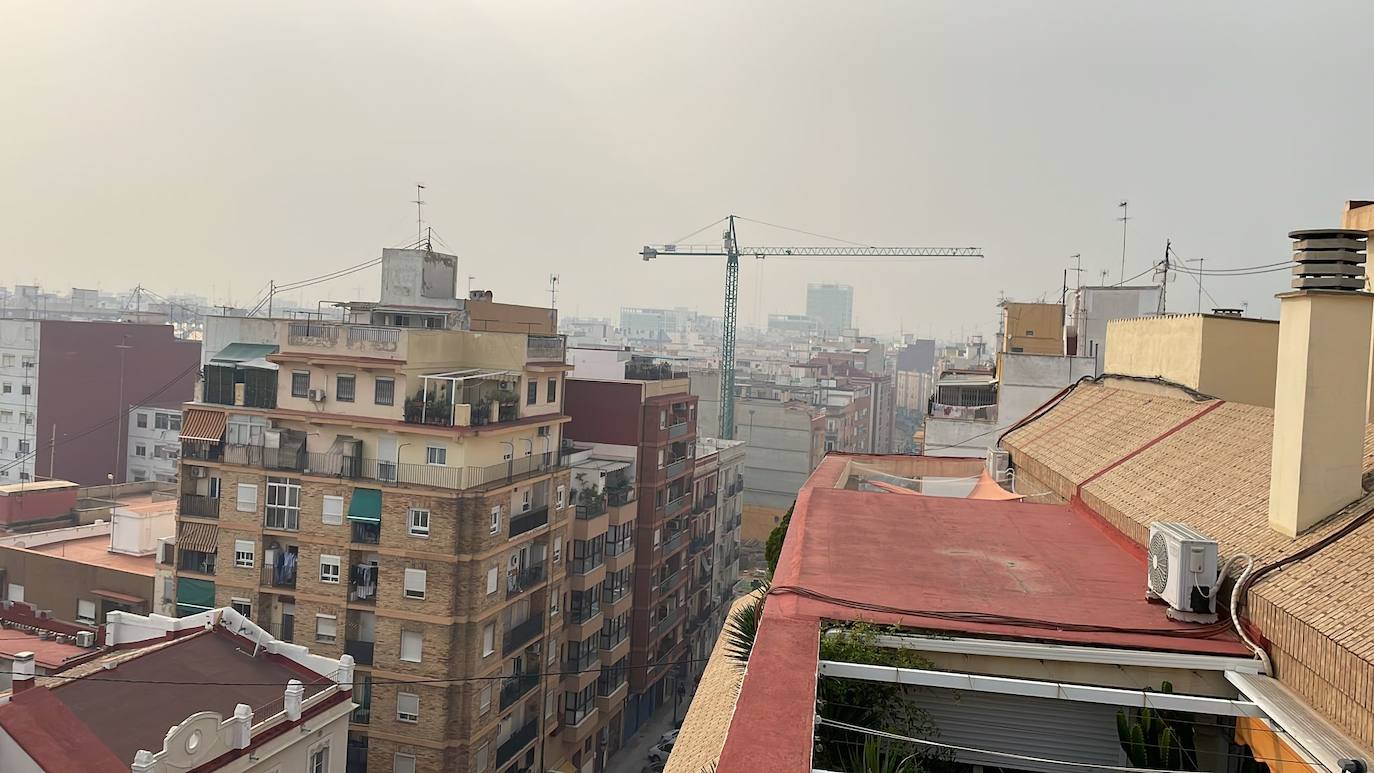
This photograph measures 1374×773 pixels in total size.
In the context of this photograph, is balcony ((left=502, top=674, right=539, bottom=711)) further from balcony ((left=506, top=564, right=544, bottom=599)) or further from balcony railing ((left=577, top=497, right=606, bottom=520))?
balcony railing ((left=577, top=497, right=606, bottom=520))

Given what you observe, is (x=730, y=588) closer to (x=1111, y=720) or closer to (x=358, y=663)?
(x=358, y=663)

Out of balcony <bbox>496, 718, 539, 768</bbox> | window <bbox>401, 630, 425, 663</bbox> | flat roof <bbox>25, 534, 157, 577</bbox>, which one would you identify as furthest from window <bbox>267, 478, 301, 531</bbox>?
balcony <bbox>496, 718, 539, 768</bbox>

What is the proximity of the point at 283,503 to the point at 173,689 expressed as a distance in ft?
29.3

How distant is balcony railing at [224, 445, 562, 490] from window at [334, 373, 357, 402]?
1627 millimetres

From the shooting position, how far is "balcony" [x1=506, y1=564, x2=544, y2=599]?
27.8 meters

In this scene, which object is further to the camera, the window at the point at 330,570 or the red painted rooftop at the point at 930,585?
the window at the point at 330,570

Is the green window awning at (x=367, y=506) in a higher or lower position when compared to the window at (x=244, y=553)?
higher

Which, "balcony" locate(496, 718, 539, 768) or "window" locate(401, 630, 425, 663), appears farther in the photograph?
"balcony" locate(496, 718, 539, 768)

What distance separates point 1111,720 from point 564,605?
27018 mm

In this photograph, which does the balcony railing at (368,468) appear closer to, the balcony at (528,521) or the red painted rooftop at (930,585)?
the balcony at (528,521)

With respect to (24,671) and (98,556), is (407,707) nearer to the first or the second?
(24,671)

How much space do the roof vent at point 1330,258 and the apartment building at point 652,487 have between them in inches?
1209

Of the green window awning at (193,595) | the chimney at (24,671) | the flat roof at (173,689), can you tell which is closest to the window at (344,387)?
the green window awning at (193,595)

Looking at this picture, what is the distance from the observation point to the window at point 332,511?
26141mm
